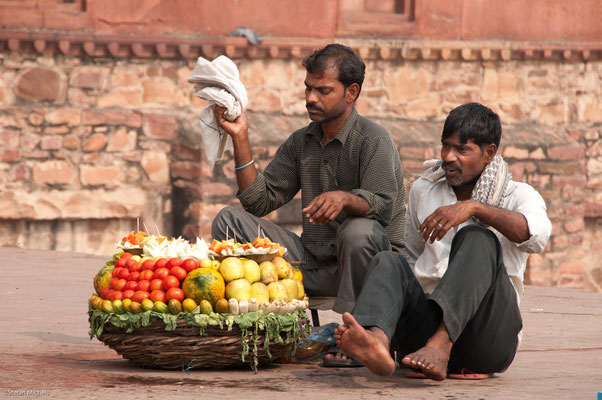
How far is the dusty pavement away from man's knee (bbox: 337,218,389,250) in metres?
0.56

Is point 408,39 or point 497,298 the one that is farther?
point 408,39

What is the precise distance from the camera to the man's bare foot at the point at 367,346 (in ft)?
12.3

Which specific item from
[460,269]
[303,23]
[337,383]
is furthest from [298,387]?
[303,23]

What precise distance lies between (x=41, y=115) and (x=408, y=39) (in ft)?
12.6

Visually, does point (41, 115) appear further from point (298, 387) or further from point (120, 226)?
point (298, 387)

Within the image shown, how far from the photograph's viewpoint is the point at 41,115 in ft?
33.3

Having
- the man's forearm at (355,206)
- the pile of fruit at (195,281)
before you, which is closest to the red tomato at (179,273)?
the pile of fruit at (195,281)

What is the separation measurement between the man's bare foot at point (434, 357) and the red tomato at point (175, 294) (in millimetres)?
916

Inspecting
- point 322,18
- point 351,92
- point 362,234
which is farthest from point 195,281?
point 322,18

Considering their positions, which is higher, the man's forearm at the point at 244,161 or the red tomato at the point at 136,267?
the man's forearm at the point at 244,161

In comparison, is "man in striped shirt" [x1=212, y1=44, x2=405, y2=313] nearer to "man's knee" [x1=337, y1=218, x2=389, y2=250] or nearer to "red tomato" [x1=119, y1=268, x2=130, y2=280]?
"man's knee" [x1=337, y1=218, x2=389, y2=250]

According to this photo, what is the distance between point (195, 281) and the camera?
13.8ft

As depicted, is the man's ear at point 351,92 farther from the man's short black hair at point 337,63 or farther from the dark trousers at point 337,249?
the dark trousers at point 337,249

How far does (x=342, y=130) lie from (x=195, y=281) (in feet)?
4.01
